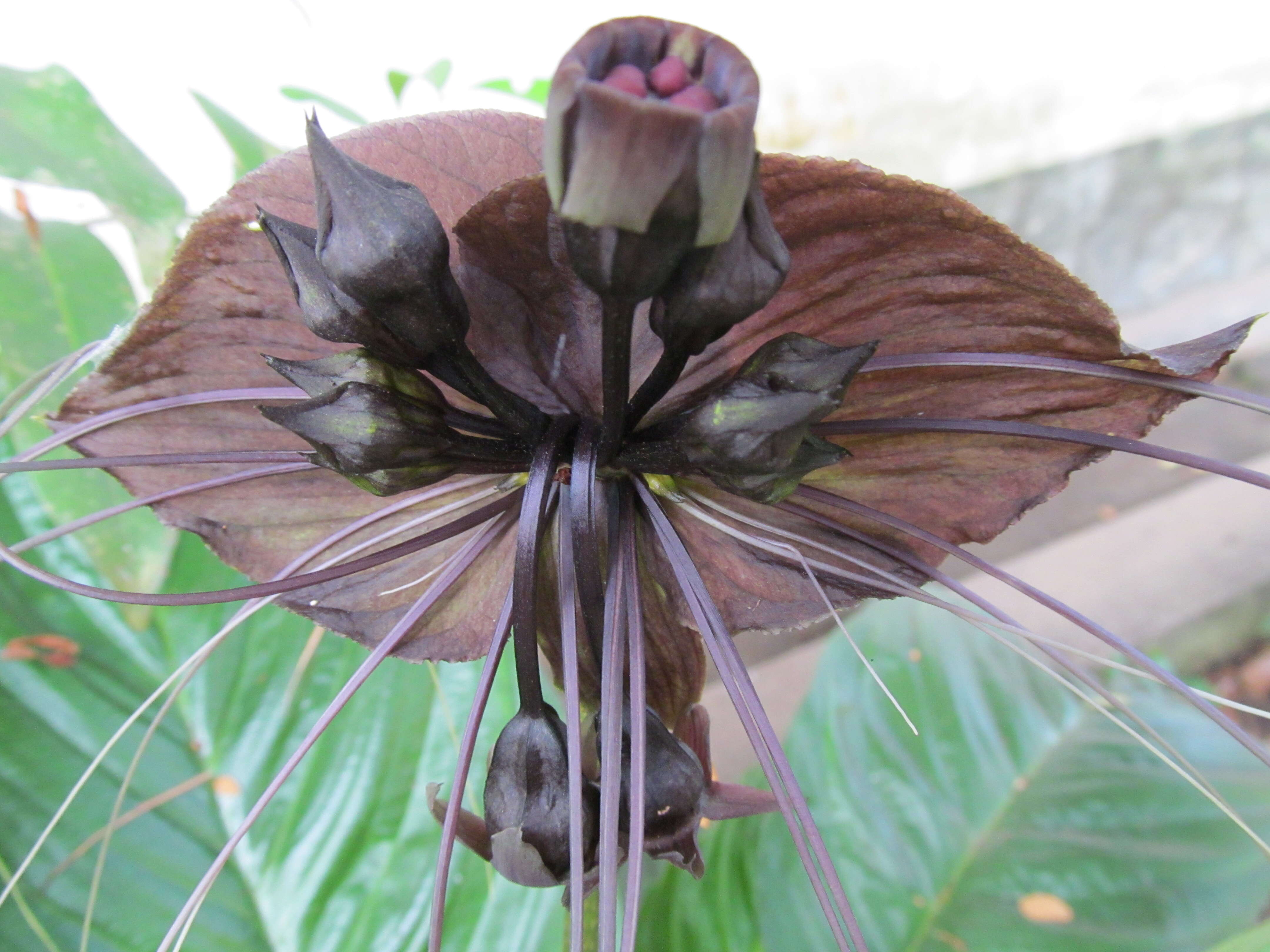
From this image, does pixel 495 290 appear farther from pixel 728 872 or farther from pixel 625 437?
pixel 728 872

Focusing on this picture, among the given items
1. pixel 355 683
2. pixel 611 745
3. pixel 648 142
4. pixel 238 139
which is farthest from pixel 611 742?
pixel 238 139

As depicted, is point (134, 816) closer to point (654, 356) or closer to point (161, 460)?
point (161, 460)

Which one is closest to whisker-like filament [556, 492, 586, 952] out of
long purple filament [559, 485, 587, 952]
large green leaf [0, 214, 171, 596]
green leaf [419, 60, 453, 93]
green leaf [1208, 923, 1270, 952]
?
long purple filament [559, 485, 587, 952]

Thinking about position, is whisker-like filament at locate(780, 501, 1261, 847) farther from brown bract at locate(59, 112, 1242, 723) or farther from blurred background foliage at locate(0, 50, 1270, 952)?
blurred background foliage at locate(0, 50, 1270, 952)

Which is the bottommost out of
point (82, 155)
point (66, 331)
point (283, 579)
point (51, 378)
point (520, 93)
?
point (283, 579)

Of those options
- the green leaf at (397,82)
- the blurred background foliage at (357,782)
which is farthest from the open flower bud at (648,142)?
the green leaf at (397,82)

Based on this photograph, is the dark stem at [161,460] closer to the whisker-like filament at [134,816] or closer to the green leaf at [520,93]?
the whisker-like filament at [134,816]
